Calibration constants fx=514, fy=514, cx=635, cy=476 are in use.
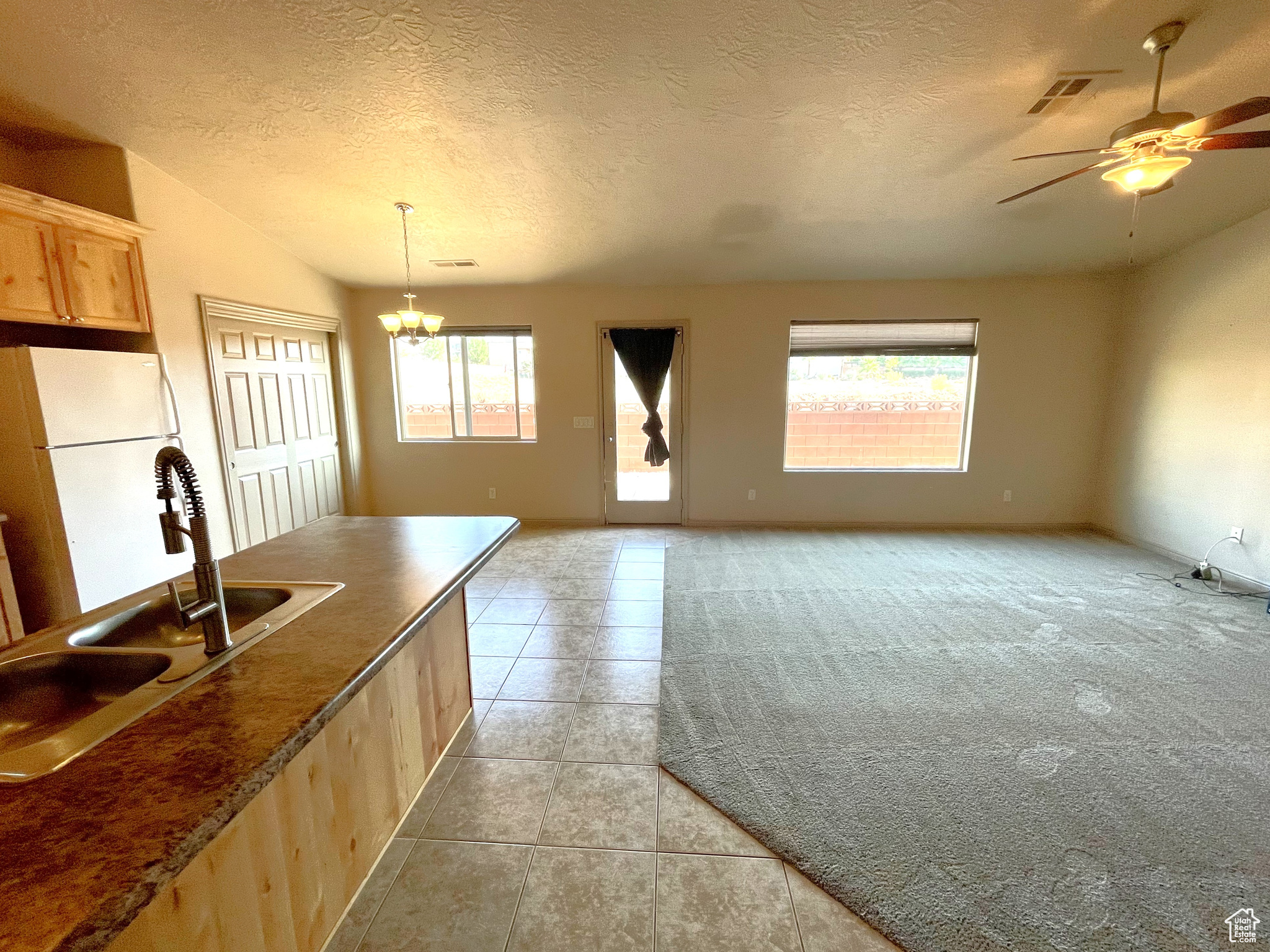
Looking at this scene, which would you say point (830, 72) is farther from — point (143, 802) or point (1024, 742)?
point (143, 802)

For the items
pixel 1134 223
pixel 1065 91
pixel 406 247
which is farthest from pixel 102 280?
pixel 1134 223

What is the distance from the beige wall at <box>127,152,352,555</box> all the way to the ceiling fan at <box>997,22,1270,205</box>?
4.61 meters

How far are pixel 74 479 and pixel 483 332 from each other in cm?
326

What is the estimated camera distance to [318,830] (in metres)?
1.37

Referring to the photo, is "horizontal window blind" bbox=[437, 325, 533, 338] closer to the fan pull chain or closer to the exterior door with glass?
the exterior door with glass

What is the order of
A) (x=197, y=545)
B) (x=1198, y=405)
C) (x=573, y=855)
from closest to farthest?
1. (x=197, y=545)
2. (x=573, y=855)
3. (x=1198, y=405)

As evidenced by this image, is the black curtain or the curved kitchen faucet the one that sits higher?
the black curtain

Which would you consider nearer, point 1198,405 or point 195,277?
point 195,277

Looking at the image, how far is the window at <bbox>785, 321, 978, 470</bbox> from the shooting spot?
4.93 m

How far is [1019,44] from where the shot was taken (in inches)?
87.8

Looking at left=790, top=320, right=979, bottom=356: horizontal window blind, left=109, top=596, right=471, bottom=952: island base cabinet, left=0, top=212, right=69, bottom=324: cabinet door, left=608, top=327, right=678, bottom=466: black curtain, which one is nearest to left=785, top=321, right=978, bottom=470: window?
left=790, top=320, right=979, bottom=356: horizontal window blind

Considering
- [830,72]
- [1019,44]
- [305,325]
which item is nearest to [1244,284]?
[1019,44]

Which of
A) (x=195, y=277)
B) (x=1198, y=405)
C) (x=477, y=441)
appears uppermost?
(x=195, y=277)

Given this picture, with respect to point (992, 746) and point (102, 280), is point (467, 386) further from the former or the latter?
point (992, 746)
